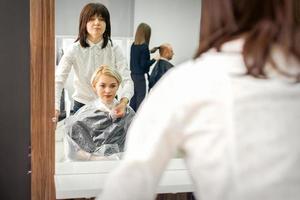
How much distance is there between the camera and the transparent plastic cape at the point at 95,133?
209cm

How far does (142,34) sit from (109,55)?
0.21 m

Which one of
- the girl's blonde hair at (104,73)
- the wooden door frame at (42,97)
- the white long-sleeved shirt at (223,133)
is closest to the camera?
the white long-sleeved shirt at (223,133)

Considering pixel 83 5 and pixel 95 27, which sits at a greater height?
pixel 83 5

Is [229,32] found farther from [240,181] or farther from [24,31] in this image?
[24,31]

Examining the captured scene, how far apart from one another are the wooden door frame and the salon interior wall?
0.06 m

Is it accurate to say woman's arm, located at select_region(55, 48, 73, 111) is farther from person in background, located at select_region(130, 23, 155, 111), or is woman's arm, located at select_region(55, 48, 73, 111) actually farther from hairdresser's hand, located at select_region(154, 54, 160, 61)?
hairdresser's hand, located at select_region(154, 54, 160, 61)

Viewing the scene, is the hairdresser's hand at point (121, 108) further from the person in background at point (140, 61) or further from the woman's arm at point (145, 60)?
the woman's arm at point (145, 60)

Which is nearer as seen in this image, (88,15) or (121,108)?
(88,15)

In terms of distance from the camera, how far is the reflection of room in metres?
1.99

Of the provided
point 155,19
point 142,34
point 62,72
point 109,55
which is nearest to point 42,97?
point 62,72

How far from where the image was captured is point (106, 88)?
210 centimetres

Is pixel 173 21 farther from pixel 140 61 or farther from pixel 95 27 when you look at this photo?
pixel 95 27

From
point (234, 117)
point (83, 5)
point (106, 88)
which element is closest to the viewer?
point (234, 117)

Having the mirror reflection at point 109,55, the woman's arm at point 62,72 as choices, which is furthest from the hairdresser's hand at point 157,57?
the woman's arm at point 62,72
